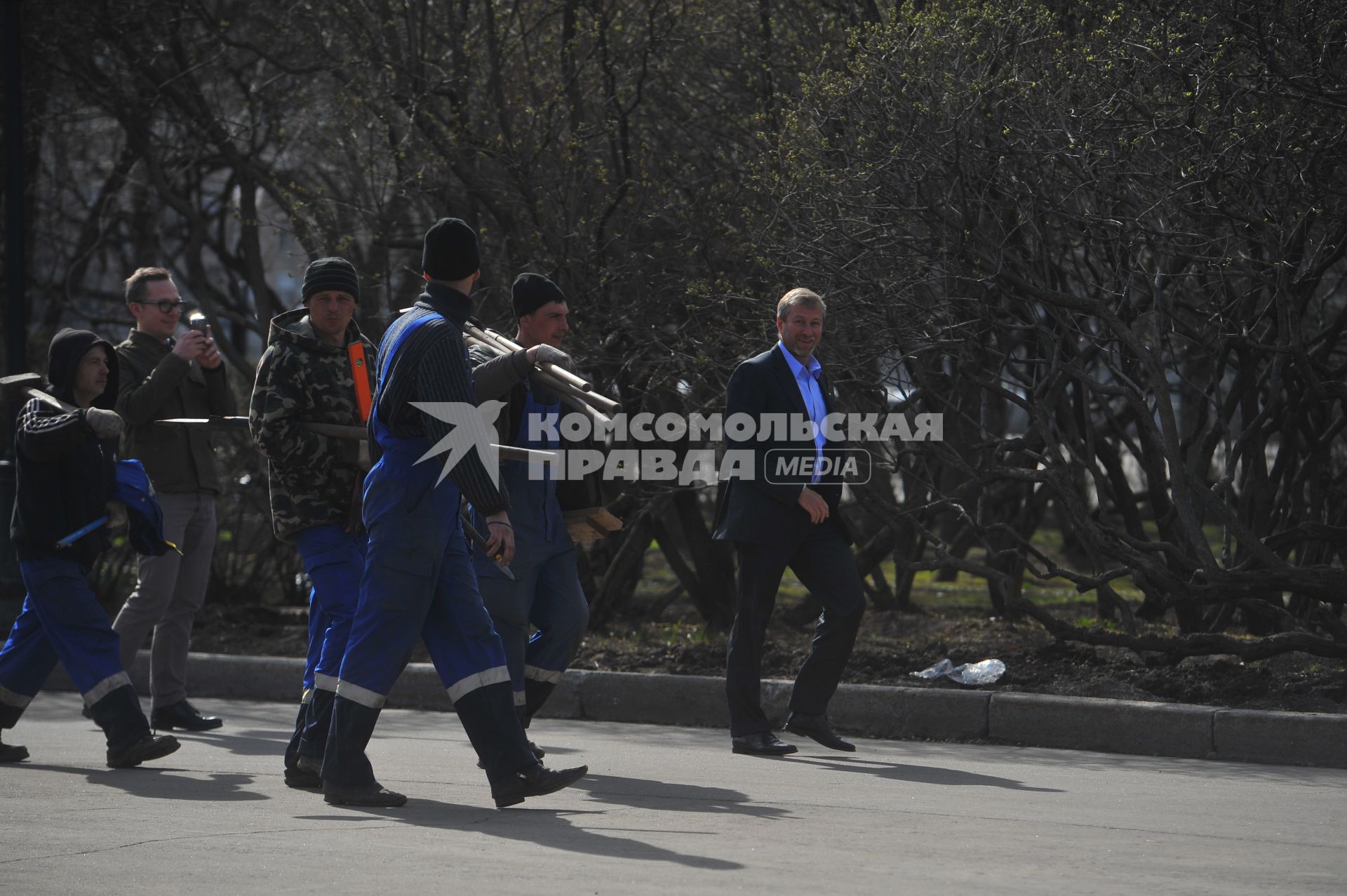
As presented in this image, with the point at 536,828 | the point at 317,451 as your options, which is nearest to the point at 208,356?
the point at 317,451

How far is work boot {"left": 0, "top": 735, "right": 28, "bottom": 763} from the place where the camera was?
6.96m

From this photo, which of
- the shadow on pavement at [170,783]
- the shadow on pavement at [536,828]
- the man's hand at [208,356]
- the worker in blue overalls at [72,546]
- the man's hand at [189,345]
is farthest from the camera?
the man's hand at [208,356]

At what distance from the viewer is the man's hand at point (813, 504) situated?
6.99 metres

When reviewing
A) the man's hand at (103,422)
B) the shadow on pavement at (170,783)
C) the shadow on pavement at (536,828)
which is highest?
the man's hand at (103,422)

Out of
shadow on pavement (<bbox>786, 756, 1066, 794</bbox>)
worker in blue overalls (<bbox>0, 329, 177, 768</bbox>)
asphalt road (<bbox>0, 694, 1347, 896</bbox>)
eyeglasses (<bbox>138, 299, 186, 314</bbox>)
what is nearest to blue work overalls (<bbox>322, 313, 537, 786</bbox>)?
asphalt road (<bbox>0, 694, 1347, 896</bbox>)

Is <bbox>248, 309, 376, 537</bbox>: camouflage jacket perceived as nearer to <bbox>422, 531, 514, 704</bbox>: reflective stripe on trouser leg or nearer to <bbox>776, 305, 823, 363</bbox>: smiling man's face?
<bbox>422, 531, 514, 704</bbox>: reflective stripe on trouser leg

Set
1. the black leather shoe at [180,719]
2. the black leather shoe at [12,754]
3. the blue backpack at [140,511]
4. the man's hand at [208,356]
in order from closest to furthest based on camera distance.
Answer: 1. the blue backpack at [140,511]
2. the black leather shoe at [12,754]
3. the man's hand at [208,356]
4. the black leather shoe at [180,719]

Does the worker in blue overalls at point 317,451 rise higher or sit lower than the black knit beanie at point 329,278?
lower

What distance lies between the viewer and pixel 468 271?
5676mm

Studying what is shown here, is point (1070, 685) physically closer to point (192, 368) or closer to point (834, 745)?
point (834, 745)

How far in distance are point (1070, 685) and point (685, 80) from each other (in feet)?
14.8

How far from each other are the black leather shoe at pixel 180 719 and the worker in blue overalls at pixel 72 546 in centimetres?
100

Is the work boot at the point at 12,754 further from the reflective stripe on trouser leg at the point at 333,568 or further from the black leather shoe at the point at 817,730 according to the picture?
the black leather shoe at the point at 817,730

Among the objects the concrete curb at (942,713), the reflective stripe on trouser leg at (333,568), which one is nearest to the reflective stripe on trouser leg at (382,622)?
the reflective stripe on trouser leg at (333,568)
